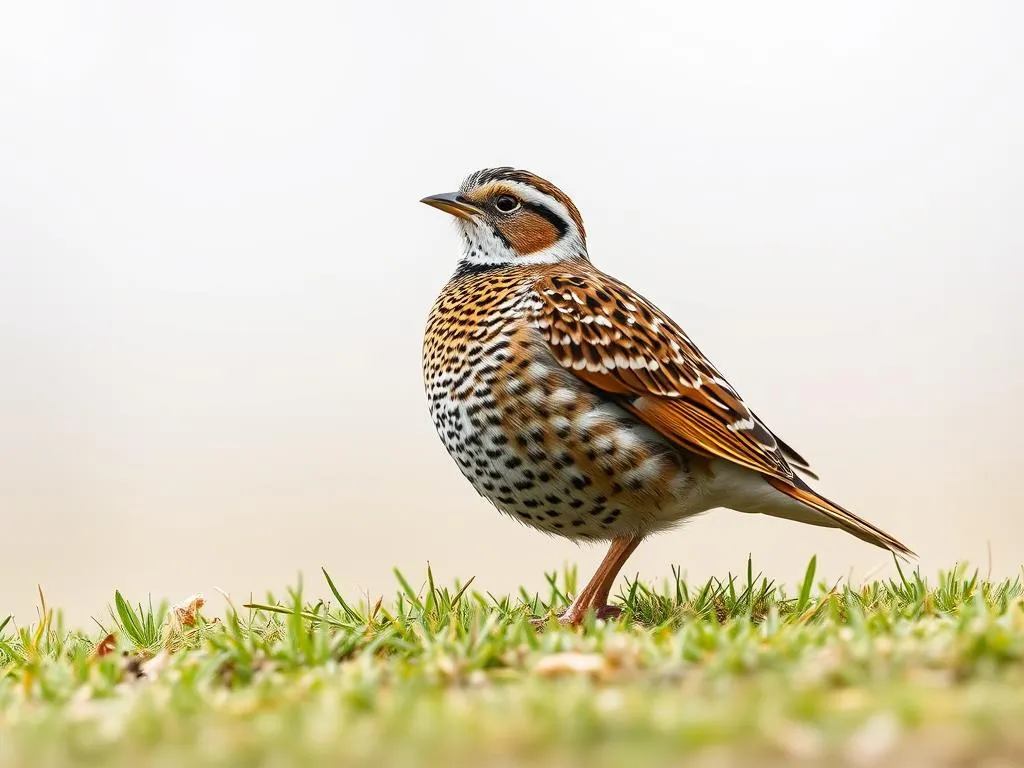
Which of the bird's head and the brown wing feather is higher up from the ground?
the bird's head

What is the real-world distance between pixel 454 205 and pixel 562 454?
2.01 metres

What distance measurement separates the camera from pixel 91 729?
3.33 m

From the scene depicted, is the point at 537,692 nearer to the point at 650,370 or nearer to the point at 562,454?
the point at 562,454

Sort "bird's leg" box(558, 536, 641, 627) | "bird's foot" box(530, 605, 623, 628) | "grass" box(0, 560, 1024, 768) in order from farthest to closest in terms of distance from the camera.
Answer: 1. "bird's leg" box(558, 536, 641, 627)
2. "bird's foot" box(530, 605, 623, 628)
3. "grass" box(0, 560, 1024, 768)

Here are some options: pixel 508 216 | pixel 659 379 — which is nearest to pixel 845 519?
pixel 659 379

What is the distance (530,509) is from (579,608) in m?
0.59

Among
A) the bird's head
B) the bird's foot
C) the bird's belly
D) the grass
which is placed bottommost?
the bird's foot

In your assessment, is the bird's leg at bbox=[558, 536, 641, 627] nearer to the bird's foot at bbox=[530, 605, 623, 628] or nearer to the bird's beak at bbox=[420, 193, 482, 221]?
the bird's foot at bbox=[530, 605, 623, 628]

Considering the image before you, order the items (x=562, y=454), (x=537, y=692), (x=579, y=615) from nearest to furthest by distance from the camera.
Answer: (x=537, y=692) < (x=562, y=454) < (x=579, y=615)

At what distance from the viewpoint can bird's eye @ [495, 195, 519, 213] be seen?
6.97 metres

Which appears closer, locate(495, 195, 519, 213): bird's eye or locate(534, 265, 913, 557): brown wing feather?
locate(534, 265, 913, 557): brown wing feather

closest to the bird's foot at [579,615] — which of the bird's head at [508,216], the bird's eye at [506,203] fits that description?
the bird's head at [508,216]

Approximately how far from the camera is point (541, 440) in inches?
220

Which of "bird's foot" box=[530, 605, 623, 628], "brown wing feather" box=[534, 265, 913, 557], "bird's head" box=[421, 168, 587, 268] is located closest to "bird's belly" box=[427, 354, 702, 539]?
"brown wing feather" box=[534, 265, 913, 557]
